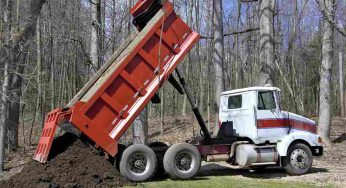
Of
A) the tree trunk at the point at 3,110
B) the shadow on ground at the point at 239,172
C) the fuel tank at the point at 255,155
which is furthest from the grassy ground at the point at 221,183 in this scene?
the tree trunk at the point at 3,110

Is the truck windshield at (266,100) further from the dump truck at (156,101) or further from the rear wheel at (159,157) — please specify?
the rear wheel at (159,157)

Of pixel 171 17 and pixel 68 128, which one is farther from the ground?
pixel 171 17

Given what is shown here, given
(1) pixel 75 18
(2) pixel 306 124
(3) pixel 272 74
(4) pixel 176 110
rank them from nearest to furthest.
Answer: (2) pixel 306 124 < (3) pixel 272 74 < (1) pixel 75 18 < (4) pixel 176 110

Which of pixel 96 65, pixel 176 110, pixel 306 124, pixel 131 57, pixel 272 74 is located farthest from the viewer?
pixel 176 110

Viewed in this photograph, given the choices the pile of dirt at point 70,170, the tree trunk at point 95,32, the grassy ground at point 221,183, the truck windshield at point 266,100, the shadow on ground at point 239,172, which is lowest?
the grassy ground at point 221,183

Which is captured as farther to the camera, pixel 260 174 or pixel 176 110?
pixel 176 110

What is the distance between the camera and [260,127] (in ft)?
42.1

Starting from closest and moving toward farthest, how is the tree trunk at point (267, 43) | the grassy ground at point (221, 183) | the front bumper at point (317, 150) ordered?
the grassy ground at point (221, 183), the front bumper at point (317, 150), the tree trunk at point (267, 43)

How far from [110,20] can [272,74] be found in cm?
1068

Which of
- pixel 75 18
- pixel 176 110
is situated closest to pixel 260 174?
pixel 75 18

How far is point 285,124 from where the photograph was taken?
1312 centimetres

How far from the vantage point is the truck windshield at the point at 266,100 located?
12.9 meters

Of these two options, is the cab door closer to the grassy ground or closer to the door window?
the door window

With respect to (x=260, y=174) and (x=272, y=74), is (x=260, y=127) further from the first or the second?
(x=272, y=74)
